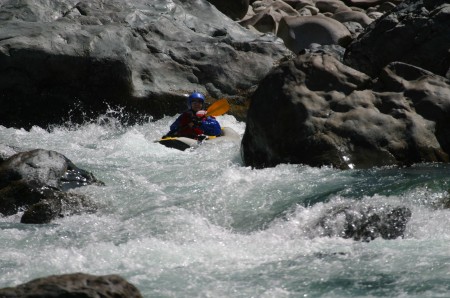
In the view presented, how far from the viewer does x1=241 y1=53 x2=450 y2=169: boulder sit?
8.39 m

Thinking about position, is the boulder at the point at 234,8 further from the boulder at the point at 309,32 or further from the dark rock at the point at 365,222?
the dark rock at the point at 365,222

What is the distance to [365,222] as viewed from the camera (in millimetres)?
6426

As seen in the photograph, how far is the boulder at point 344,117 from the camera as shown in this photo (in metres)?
8.39

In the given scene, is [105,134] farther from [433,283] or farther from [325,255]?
[433,283]

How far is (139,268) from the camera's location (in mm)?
5633

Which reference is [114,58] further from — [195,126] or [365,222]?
[365,222]

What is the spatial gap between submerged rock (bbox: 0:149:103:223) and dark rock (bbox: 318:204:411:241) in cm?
202

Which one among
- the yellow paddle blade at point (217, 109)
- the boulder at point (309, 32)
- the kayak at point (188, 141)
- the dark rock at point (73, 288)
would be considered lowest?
the kayak at point (188, 141)

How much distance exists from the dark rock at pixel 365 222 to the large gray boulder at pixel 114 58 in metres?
6.16

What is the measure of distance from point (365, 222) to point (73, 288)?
2.87 meters

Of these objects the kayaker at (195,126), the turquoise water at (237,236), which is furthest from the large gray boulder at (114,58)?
the turquoise water at (237,236)

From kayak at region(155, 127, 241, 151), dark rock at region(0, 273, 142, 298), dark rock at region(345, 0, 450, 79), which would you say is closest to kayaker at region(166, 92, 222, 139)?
kayak at region(155, 127, 241, 151)

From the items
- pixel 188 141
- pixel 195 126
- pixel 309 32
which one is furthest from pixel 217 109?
pixel 309 32

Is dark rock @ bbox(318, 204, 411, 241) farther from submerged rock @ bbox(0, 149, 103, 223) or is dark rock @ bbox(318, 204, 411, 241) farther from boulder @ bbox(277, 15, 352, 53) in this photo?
boulder @ bbox(277, 15, 352, 53)
